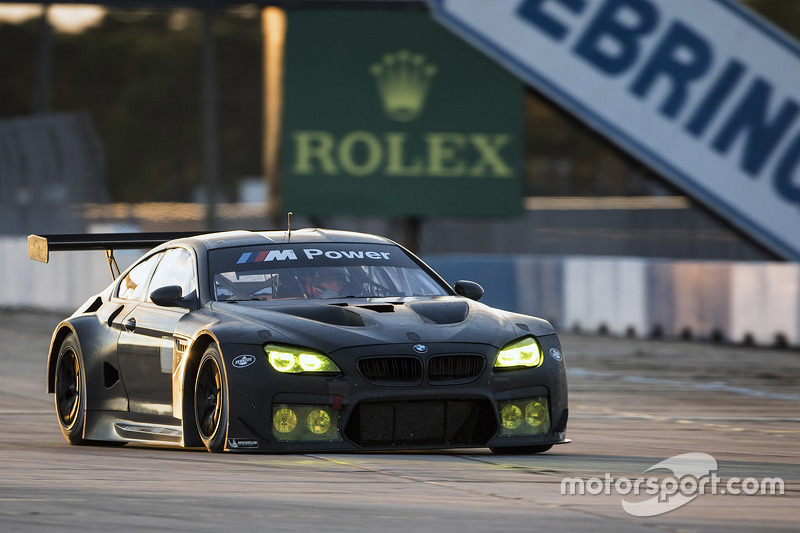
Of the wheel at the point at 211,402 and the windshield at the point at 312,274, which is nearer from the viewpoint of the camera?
the wheel at the point at 211,402

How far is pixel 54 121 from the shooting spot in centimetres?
3366

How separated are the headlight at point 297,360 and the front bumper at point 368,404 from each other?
0.13 ft

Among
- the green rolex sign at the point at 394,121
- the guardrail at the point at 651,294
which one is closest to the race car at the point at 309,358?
the guardrail at the point at 651,294

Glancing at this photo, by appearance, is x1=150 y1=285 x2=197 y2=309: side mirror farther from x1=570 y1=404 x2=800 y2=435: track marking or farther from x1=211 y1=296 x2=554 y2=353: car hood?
x1=570 y1=404 x2=800 y2=435: track marking

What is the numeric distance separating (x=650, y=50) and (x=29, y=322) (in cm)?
1145

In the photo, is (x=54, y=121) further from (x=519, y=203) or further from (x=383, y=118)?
(x=519, y=203)

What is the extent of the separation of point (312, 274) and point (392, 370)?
4.19 feet

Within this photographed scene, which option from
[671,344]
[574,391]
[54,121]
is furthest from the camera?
[54,121]

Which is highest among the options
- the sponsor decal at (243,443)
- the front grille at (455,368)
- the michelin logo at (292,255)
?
the michelin logo at (292,255)

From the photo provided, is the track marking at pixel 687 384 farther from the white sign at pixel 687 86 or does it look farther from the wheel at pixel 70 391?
the white sign at pixel 687 86

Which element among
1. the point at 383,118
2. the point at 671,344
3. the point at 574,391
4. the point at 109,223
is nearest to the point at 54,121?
the point at 109,223

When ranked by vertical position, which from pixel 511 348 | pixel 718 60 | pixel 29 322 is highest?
pixel 718 60

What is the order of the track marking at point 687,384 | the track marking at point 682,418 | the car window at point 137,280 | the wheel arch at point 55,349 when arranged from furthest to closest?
the track marking at point 687,384, the track marking at point 682,418, the wheel arch at point 55,349, the car window at point 137,280

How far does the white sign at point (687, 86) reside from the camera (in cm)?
3028
